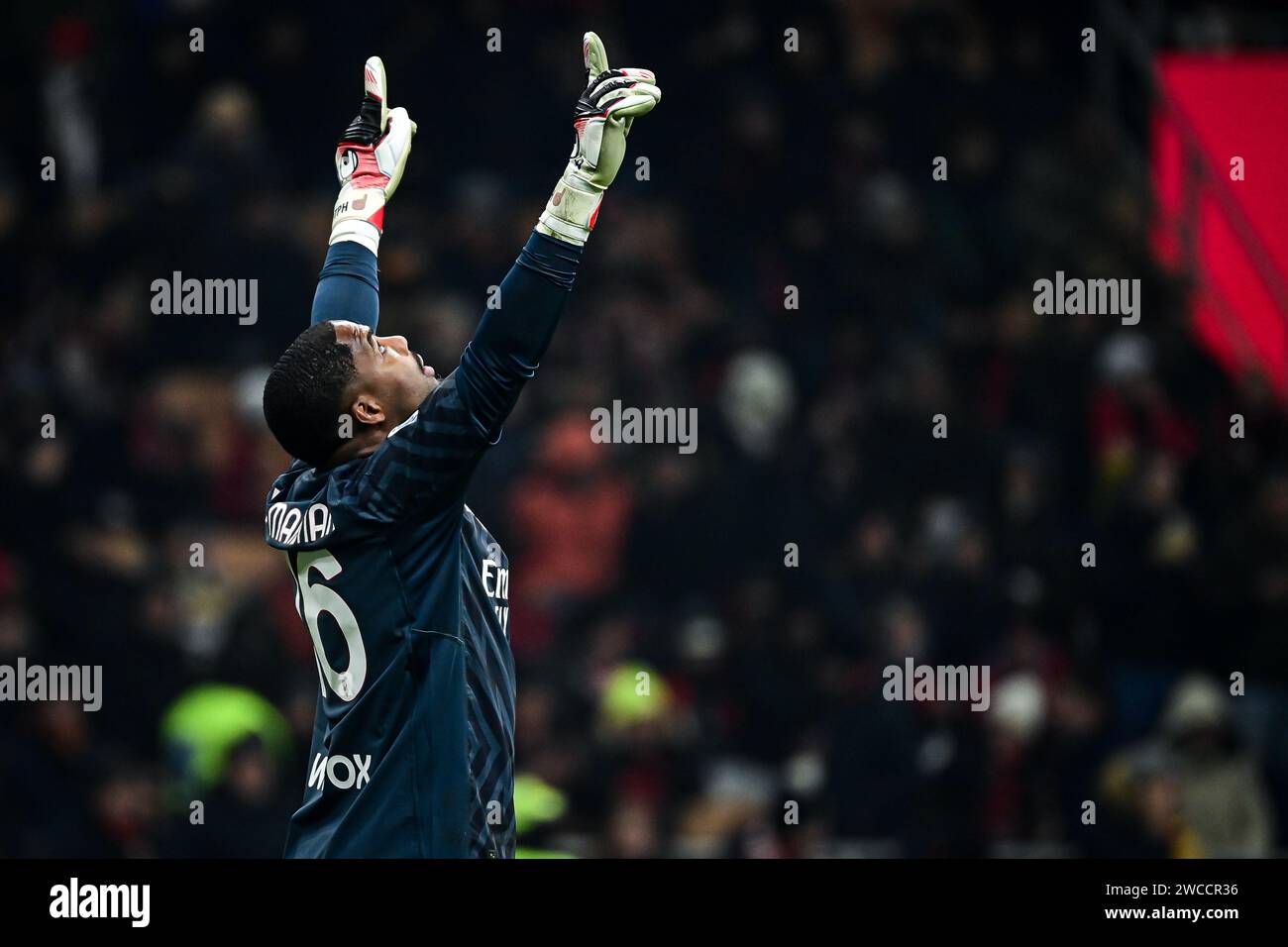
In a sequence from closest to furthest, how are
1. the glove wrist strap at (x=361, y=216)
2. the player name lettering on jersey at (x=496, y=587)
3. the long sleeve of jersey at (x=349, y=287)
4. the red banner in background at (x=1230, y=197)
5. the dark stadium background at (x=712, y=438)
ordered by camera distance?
the player name lettering on jersey at (x=496, y=587) → the long sleeve of jersey at (x=349, y=287) → the glove wrist strap at (x=361, y=216) → the dark stadium background at (x=712, y=438) → the red banner in background at (x=1230, y=197)

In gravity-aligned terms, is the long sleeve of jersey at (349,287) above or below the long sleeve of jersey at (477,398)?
above

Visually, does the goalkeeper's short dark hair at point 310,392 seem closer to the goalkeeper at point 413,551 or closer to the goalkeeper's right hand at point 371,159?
the goalkeeper at point 413,551

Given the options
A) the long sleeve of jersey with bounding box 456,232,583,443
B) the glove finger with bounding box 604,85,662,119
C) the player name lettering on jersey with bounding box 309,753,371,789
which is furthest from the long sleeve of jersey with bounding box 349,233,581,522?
the player name lettering on jersey with bounding box 309,753,371,789

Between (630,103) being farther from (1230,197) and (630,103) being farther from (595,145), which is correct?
(1230,197)

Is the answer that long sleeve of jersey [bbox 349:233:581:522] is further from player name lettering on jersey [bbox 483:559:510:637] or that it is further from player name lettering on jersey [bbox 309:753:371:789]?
player name lettering on jersey [bbox 309:753:371:789]

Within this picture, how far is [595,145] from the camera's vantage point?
12.5ft

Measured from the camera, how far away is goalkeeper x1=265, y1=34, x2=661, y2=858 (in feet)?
12.5

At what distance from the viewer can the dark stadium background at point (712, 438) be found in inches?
333

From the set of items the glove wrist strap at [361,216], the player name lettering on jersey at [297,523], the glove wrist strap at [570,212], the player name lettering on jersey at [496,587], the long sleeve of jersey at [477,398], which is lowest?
the player name lettering on jersey at [496,587]

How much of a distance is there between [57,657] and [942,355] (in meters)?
4.97

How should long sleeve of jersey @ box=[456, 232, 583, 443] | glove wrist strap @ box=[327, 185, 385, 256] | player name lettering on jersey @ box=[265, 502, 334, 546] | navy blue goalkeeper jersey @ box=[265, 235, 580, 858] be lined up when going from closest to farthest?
long sleeve of jersey @ box=[456, 232, 583, 443]
navy blue goalkeeper jersey @ box=[265, 235, 580, 858]
player name lettering on jersey @ box=[265, 502, 334, 546]
glove wrist strap @ box=[327, 185, 385, 256]

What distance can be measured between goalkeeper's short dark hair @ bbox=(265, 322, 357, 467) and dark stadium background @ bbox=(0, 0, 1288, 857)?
381 cm

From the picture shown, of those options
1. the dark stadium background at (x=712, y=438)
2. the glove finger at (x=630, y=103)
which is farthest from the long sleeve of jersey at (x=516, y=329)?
the dark stadium background at (x=712, y=438)

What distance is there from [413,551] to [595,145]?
3.02ft
